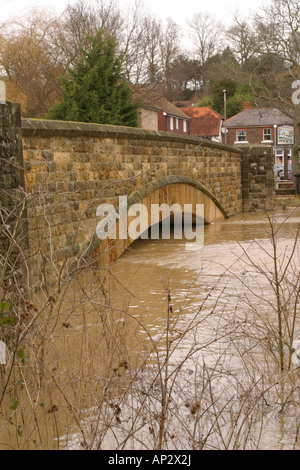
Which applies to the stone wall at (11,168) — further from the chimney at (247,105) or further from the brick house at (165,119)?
the chimney at (247,105)

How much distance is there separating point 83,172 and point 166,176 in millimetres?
3685

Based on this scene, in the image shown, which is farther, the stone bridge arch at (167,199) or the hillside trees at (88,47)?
the hillside trees at (88,47)

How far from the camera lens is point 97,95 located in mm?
19359

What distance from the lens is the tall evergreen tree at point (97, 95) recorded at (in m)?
19.3

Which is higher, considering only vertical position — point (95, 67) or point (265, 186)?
point (95, 67)

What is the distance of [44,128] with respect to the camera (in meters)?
8.02

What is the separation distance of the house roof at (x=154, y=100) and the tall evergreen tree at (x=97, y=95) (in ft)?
17.9

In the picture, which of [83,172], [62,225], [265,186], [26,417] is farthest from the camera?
[265,186]

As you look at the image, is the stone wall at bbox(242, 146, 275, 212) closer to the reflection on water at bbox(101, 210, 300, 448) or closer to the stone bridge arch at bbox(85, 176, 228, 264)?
the stone bridge arch at bbox(85, 176, 228, 264)

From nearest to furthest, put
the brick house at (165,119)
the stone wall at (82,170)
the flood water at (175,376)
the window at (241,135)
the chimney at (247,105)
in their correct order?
the flood water at (175,376)
the stone wall at (82,170)
the brick house at (165,119)
the window at (241,135)
the chimney at (247,105)

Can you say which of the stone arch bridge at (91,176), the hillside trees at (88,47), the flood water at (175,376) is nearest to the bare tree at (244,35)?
the hillside trees at (88,47)

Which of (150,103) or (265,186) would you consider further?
(150,103)
